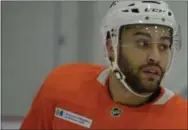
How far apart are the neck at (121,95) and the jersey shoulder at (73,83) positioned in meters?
0.05

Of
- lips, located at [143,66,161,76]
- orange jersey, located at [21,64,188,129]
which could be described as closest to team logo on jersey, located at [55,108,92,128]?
orange jersey, located at [21,64,188,129]

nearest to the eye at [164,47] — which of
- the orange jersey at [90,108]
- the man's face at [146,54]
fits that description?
the man's face at [146,54]

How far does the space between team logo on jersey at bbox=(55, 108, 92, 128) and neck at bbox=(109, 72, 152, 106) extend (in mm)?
102

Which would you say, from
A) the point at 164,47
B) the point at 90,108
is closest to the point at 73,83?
the point at 90,108

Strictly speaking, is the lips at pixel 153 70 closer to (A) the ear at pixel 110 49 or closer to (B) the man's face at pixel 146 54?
(B) the man's face at pixel 146 54

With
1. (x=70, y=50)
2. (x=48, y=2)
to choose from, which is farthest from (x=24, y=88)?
(x=48, y=2)

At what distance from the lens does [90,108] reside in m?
1.26

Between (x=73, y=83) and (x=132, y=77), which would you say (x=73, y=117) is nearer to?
(x=73, y=83)

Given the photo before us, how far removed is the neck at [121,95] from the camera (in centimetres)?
122

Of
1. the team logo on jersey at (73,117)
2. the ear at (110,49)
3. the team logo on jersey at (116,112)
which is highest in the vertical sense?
the ear at (110,49)

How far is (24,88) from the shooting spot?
6.24 feet

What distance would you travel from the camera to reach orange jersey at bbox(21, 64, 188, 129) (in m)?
1.18

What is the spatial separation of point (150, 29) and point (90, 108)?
288 mm

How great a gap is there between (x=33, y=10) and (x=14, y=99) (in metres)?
0.39
